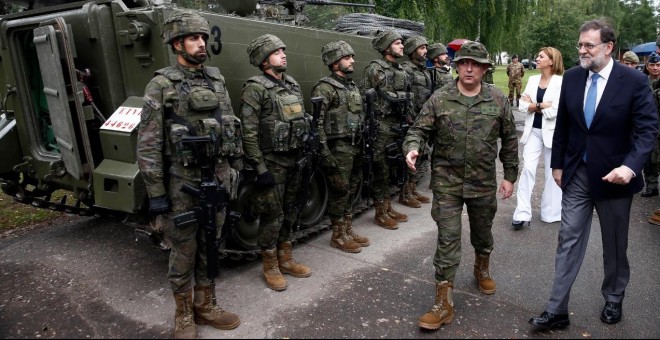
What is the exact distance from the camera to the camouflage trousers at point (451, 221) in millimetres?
3787

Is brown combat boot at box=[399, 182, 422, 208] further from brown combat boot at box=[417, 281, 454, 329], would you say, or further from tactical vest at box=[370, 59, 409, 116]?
brown combat boot at box=[417, 281, 454, 329]

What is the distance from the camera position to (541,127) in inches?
226

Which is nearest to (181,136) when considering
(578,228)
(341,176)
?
(341,176)

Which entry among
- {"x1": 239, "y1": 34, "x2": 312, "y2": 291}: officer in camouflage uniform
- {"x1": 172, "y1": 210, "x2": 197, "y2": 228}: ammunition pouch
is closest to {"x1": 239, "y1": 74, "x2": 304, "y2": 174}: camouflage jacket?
{"x1": 239, "y1": 34, "x2": 312, "y2": 291}: officer in camouflage uniform

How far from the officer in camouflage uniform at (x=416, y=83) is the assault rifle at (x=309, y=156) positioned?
2.40 metres

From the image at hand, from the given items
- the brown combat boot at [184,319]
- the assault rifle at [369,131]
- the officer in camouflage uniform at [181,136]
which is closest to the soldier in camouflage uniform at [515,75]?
the assault rifle at [369,131]

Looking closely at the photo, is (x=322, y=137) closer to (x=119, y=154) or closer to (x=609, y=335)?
(x=119, y=154)

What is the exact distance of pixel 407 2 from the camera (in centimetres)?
1175

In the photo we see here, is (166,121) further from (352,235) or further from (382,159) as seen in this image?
(382,159)

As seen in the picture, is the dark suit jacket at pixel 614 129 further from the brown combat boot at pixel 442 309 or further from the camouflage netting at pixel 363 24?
the camouflage netting at pixel 363 24

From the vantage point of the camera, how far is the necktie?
357 cm

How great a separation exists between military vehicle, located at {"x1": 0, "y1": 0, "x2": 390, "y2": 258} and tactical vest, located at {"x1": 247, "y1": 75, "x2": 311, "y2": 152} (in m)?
0.61

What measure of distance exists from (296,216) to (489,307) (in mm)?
1872

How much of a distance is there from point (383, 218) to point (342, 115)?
1534mm
